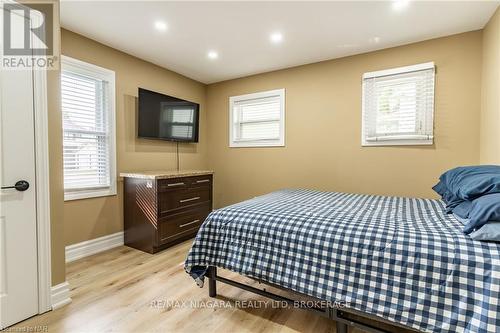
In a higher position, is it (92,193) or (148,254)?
(92,193)

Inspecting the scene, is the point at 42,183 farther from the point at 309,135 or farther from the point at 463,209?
the point at 309,135

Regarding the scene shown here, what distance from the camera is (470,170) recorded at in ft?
5.59

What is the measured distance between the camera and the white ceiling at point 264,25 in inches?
86.2

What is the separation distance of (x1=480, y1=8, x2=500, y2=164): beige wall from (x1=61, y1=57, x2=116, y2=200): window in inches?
159

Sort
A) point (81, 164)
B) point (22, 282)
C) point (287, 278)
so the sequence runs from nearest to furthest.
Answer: point (287, 278)
point (22, 282)
point (81, 164)

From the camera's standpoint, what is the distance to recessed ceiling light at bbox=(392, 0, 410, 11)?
2113 mm

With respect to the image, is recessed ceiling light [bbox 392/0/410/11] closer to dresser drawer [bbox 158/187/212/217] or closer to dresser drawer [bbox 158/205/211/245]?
dresser drawer [bbox 158/187/212/217]

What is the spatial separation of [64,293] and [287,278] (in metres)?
1.73

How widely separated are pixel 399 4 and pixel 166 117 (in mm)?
2998

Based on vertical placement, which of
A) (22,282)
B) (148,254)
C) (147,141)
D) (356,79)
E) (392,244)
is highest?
(356,79)

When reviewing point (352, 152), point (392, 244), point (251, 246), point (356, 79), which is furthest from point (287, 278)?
point (356, 79)

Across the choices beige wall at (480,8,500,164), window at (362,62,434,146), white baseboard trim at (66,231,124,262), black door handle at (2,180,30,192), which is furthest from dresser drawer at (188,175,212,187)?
beige wall at (480,8,500,164)

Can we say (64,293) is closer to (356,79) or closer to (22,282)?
(22,282)

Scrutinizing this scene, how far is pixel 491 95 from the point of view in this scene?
2.30 m
